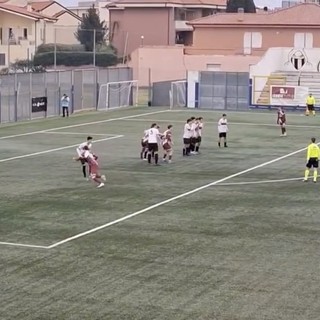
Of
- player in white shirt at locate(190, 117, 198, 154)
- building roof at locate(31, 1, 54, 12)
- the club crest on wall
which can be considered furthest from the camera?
building roof at locate(31, 1, 54, 12)

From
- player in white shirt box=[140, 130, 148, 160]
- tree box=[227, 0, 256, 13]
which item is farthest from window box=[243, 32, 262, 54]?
player in white shirt box=[140, 130, 148, 160]

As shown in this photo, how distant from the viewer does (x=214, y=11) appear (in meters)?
112

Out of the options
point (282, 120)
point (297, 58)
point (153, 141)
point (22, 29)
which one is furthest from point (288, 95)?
point (22, 29)

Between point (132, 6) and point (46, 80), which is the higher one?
point (132, 6)

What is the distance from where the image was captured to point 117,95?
64.0 meters

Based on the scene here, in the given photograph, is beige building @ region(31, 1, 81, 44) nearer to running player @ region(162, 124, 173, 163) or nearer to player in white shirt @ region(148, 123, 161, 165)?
running player @ region(162, 124, 173, 163)

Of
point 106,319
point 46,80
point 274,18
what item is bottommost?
point 106,319

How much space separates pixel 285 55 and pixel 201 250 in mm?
52753

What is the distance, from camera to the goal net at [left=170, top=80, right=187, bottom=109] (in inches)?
2527

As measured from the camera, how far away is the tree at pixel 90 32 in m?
90.2

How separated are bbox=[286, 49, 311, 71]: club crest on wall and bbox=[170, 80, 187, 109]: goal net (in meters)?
10.3

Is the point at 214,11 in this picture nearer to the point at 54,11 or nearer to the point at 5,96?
the point at 54,11

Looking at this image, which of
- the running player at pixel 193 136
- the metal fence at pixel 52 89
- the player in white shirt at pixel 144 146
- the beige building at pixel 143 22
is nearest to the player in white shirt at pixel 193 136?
the running player at pixel 193 136

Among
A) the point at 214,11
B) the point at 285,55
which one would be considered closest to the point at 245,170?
the point at 285,55
